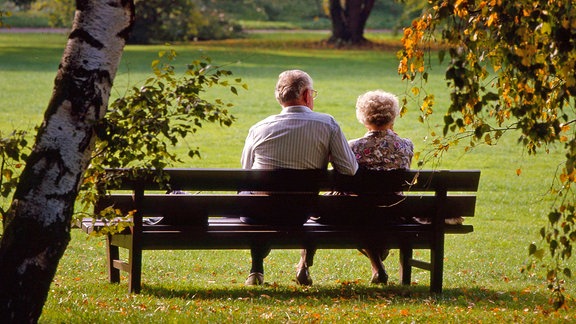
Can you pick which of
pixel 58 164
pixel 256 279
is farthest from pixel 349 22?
pixel 58 164

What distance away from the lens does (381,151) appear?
24.1 feet

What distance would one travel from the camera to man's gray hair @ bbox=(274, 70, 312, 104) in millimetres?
7152

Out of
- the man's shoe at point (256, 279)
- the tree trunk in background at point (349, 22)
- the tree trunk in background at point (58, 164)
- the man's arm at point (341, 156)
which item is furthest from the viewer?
the tree trunk in background at point (349, 22)

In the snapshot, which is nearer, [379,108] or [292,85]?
[292,85]

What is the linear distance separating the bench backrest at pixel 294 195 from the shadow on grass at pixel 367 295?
52 centimetres

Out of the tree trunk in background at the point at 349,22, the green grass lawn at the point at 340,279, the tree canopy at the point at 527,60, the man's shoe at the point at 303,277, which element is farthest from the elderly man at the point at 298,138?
the tree trunk in background at the point at 349,22

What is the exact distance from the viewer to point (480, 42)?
520 cm

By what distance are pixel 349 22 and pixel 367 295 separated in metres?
42.5

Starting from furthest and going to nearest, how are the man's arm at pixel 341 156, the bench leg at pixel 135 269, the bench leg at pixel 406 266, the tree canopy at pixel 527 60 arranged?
1. the bench leg at pixel 406 266
2. the man's arm at pixel 341 156
3. the bench leg at pixel 135 269
4. the tree canopy at pixel 527 60

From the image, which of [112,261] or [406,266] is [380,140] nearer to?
[406,266]

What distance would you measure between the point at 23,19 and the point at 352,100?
38669 millimetres

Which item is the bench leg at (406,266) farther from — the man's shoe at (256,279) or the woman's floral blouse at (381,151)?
the man's shoe at (256,279)

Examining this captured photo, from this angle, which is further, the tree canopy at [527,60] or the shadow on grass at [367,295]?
the shadow on grass at [367,295]

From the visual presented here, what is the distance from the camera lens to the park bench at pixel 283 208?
21.7 feet
